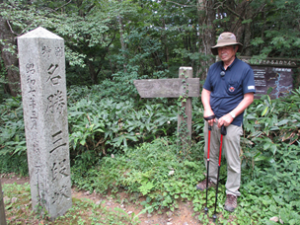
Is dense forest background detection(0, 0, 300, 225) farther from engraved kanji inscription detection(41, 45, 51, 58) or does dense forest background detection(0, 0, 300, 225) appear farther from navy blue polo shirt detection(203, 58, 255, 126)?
engraved kanji inscription detection(41, 45, 51, 58)

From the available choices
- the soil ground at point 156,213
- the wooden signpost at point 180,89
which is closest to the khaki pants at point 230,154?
the soil ground at point 156,213

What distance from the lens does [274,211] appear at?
257 centimetres

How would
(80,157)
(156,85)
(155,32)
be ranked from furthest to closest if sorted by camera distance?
(155,32)
(80,157)
(156,85)

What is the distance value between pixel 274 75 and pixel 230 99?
7.83 ft

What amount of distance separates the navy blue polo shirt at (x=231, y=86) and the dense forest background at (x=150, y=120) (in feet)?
3.58

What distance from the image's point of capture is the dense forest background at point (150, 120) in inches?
116

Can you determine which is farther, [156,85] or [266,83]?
[266,83]

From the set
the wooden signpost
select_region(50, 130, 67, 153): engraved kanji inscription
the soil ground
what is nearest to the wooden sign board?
the wooden signpost

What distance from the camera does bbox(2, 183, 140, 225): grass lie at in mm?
2555

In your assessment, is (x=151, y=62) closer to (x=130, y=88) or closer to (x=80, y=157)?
(x=130, y=88)

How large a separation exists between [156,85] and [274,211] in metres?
2.56

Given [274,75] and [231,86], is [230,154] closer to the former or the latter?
[231,86]

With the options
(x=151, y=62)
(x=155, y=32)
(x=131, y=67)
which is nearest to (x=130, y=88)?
(x=131, y=67)

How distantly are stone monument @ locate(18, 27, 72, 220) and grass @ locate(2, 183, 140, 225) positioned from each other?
13 cm
